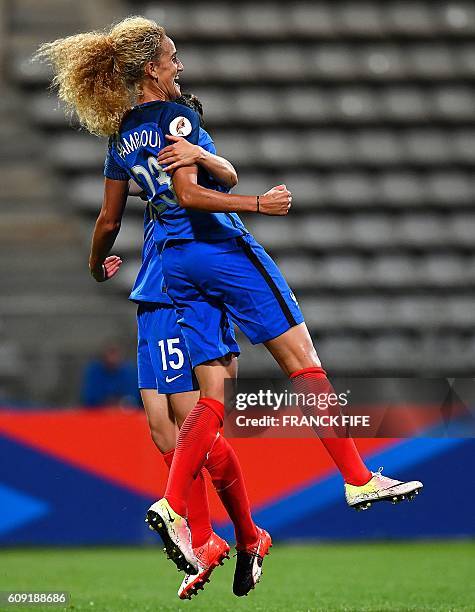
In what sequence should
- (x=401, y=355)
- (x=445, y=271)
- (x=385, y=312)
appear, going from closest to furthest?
(x=401, y=355) → (x=385, y=312) → (x=445, y=271)

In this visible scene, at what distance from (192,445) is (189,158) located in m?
1.00

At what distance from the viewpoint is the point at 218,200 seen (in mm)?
3865

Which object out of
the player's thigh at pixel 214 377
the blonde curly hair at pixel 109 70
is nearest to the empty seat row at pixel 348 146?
the blonde curly hair at pixel 109 70

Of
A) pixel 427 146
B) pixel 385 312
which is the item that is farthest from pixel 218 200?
pixel 427 146

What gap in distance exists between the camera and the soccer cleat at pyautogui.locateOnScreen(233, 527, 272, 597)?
431cm

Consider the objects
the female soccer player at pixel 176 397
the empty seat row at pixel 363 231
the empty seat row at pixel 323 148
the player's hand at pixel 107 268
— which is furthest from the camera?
the empty seat row at pixel 323 148

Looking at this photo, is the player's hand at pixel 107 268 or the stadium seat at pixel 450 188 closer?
the player's hand at pixel 107 268

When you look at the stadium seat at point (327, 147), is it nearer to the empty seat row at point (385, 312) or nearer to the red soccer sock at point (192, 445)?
the empty seat row at point (385, 312)

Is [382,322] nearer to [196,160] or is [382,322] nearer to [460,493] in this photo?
[460,493]

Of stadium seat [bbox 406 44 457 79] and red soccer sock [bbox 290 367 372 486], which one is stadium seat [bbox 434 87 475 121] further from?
→ red soccer sock [bbox 290 367 372 486]

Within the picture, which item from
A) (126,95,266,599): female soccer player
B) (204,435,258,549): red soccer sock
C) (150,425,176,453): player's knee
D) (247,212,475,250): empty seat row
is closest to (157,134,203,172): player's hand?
(126,95,266,599): female soccer player

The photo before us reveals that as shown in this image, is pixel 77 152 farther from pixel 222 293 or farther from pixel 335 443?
pixel 335 443

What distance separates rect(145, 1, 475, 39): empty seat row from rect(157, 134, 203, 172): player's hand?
29.0 feet

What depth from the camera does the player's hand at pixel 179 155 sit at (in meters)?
3.90
